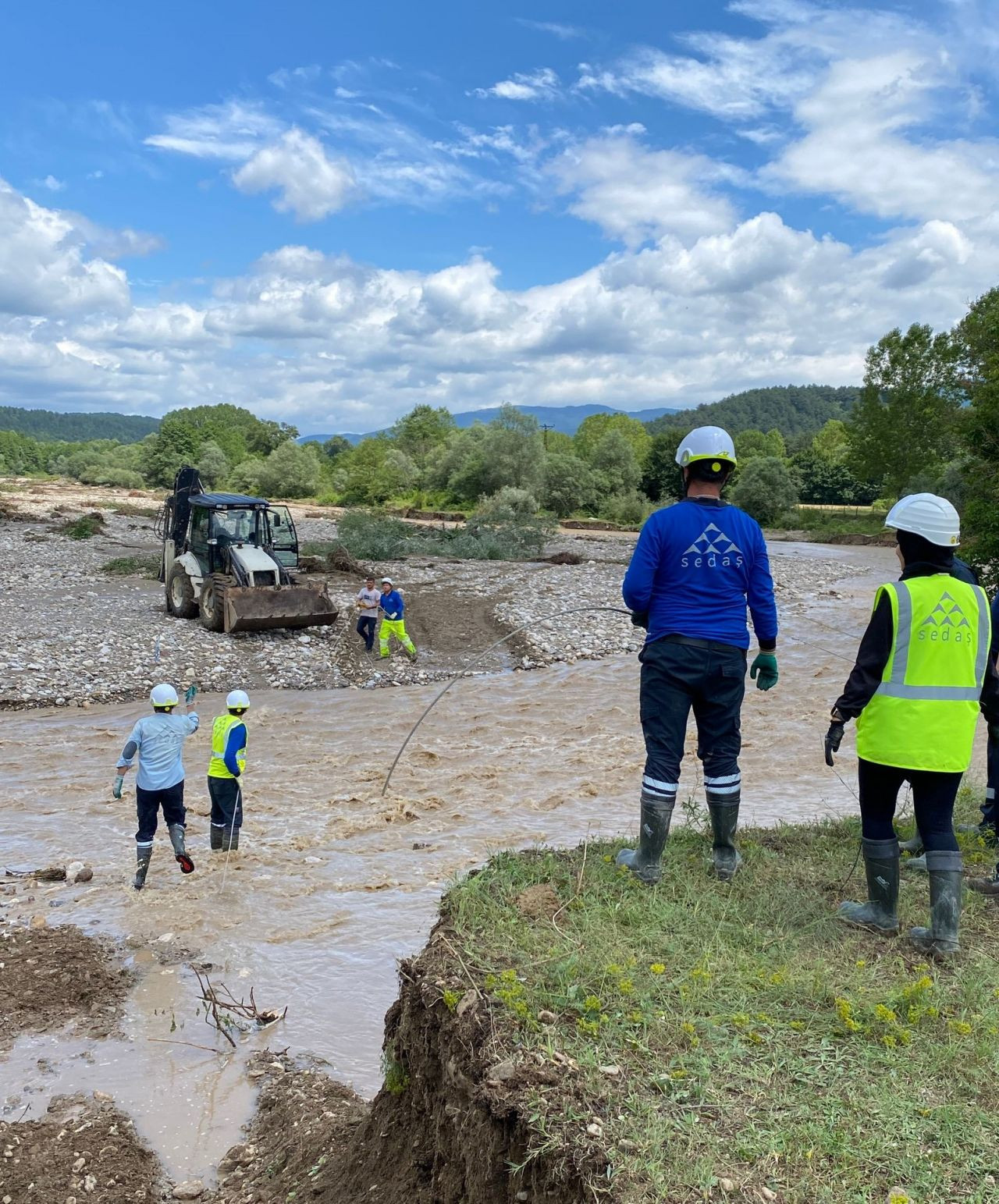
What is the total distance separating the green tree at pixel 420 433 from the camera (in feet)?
277

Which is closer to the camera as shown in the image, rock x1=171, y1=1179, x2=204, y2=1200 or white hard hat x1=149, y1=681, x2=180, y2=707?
rock x1=171, y1=1179, x2=204, y2=1200

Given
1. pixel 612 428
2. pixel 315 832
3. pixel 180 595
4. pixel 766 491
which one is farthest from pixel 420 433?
pixel 315 832

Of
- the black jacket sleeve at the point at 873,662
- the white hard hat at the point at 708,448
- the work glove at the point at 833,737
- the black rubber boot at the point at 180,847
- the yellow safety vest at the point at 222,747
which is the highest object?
the white hard hat at the point at 708,448

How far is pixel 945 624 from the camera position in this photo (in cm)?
395

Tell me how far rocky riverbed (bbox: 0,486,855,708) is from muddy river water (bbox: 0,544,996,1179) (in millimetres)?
791

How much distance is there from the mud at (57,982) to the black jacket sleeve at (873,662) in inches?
184

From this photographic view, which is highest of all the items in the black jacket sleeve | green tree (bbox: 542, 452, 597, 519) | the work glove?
green tree (bbox: 542, 452, 597, 519)

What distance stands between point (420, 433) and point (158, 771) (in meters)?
79.7

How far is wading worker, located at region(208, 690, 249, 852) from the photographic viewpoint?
7.69 m

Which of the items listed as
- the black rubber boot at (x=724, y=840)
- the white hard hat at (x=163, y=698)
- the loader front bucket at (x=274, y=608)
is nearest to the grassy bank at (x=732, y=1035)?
the black rubber boot at (x=724, y=840)

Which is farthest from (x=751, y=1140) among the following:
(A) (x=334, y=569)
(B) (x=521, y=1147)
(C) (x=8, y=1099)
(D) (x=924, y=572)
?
(A) (x=334, y=569)

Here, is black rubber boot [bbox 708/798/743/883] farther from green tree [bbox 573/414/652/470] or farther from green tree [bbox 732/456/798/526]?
green tree [bbox 573/414/652/470]

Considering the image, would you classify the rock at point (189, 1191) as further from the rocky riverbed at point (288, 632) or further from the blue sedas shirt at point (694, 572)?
the rocky riverbed at point (288, 632)

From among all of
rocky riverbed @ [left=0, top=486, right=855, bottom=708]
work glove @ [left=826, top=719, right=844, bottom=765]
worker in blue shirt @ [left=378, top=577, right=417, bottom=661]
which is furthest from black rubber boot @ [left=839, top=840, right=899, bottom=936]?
worker in blue shirt @ [left=378, top=577, right=417, bottom=661]
